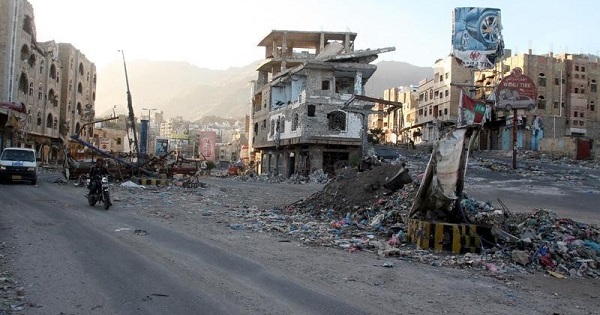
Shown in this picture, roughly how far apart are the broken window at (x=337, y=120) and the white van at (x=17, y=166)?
2485 cm

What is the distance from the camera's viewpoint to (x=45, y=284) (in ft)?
19.4

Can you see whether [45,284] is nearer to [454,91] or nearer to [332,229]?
[332,229]

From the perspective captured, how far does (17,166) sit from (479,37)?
42936 mm

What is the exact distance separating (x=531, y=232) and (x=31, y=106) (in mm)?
53064

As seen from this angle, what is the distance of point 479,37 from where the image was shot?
163 feet

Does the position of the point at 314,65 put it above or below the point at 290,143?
above

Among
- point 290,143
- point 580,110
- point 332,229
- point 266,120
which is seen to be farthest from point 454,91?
point 332,229

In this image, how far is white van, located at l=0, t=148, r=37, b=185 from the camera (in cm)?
2314

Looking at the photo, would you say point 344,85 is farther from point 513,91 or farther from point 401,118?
point 401,118

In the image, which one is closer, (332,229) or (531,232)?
(531,232)

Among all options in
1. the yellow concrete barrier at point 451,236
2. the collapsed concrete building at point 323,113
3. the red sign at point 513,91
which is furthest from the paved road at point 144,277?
the red sign at point 513,91

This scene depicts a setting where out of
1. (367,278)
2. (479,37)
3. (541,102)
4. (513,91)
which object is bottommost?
(367,278)

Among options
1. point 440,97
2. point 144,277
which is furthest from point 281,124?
point 144,277

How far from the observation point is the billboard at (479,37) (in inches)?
1927
